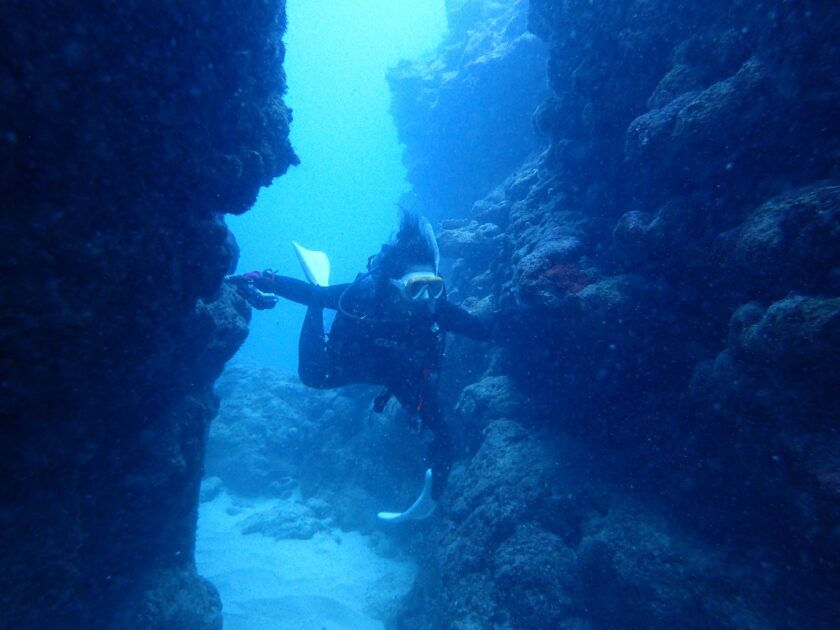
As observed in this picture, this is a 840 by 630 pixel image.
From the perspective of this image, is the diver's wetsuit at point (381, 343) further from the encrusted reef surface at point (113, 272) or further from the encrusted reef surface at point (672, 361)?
the encrusted reef surface at point (113, 272)

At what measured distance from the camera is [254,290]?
6.59 meters

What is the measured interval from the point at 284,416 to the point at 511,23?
16.1 meters

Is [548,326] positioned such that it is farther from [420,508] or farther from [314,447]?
[314,447]

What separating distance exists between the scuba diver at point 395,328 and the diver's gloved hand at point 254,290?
0.01 meters

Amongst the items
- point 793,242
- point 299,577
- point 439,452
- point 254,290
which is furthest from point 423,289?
point 299,577

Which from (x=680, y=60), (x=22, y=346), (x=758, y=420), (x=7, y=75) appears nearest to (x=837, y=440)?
(x=758, y=420)

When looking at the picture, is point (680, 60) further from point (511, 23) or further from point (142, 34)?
point (511, 23)

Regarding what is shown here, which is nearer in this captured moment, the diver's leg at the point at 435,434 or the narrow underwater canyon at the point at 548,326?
the narrow underwater canyon at the point at 548,326

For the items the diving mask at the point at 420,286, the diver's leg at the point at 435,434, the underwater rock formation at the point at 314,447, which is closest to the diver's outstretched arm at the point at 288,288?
the diving mask at the point at 420,286

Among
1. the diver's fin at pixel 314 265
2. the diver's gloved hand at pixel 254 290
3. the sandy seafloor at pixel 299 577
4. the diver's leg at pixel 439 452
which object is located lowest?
the sandy seafloor at pixel 299 577

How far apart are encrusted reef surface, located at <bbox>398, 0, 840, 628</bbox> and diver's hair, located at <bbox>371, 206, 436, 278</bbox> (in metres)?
1.45

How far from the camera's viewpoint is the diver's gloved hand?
651 cm

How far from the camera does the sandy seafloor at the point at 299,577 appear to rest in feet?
24.1

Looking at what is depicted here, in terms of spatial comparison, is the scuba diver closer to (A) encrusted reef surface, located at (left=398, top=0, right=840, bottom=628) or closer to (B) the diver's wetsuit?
(B) the diver's wetsuit
